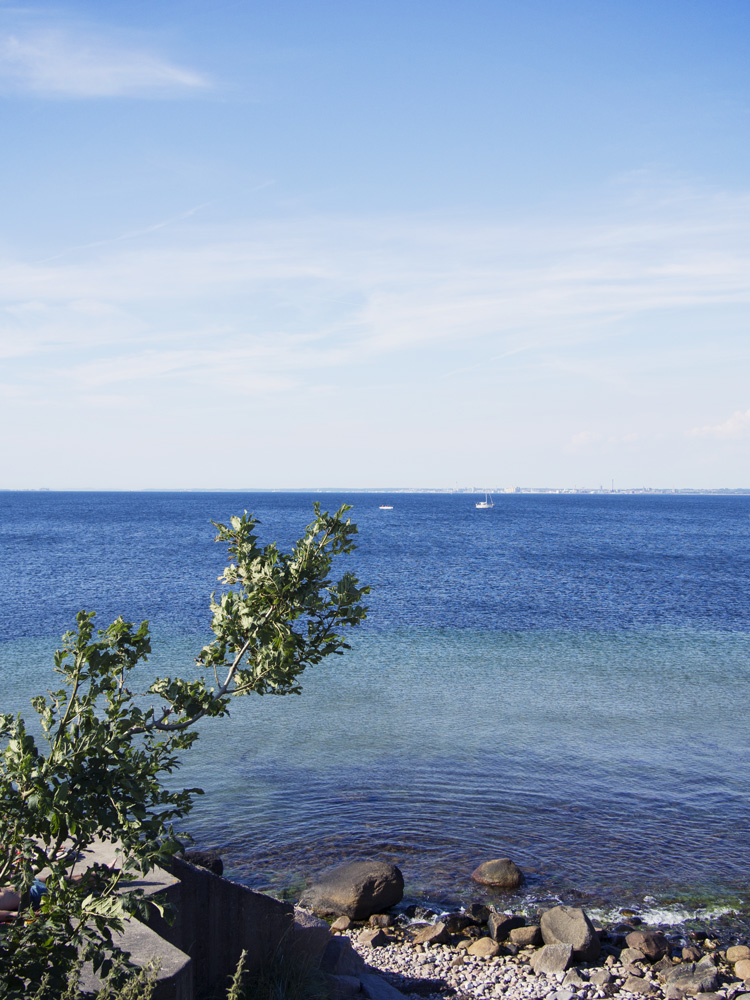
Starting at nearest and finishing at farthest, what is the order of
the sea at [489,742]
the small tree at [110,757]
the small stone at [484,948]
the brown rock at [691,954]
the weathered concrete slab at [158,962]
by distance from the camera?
the small tree at [110,757], the weathered concrete slab at [158,962], the brown rock at [691,954], the small stone at [484,948], the sea at [489,742]

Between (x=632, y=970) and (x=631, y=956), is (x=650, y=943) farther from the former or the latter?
(x=632, y=970)

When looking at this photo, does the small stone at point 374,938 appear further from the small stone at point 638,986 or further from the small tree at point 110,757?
the small tree at point 110,757

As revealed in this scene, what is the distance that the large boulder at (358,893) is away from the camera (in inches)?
589

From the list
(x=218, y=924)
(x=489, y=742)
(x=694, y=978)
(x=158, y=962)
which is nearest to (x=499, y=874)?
(x=694, y=978)

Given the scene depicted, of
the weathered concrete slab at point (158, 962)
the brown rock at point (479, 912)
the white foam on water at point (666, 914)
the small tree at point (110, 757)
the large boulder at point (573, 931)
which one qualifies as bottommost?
the white foam on water at point (666, 914)

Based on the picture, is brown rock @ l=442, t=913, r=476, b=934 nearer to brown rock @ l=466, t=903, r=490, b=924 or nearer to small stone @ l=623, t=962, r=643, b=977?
brown rock @ l=466, t=903, r=490, b=924

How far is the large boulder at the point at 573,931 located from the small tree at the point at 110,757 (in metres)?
8.77

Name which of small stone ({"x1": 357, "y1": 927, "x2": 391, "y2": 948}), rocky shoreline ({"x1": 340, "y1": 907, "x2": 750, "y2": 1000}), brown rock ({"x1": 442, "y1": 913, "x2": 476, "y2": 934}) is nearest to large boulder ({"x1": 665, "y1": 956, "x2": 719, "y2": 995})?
rocky shoreline ({"x1": 340, "y1": 907, "x2": 750, "y2": 1000})

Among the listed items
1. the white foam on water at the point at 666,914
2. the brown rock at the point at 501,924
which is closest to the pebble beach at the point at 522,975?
the brown rock at the point at 501,924

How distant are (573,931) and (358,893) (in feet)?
12.7

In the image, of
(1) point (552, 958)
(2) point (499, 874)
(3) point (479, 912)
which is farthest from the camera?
(2) point (499, 874)

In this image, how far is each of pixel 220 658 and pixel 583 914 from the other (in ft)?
31.3

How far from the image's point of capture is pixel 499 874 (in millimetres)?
16156

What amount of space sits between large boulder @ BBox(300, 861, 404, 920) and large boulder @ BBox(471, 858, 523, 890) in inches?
71.7
